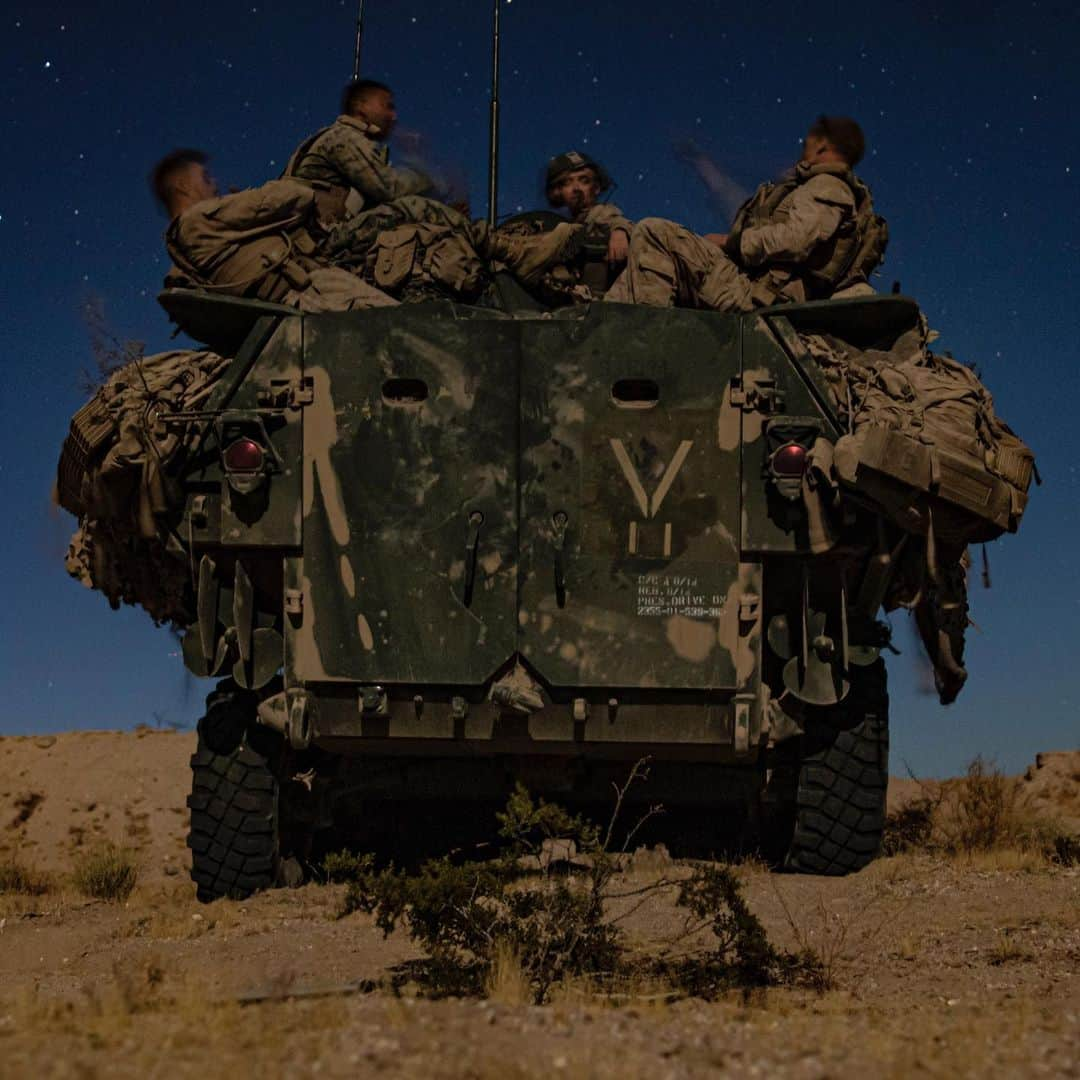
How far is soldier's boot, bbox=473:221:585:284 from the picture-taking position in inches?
342

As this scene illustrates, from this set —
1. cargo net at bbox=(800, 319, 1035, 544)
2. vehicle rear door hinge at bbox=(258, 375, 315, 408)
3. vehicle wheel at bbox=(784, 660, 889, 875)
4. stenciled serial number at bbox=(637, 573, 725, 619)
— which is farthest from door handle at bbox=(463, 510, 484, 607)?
vehicle wheel at bbox=(784, 660, 889, 875)

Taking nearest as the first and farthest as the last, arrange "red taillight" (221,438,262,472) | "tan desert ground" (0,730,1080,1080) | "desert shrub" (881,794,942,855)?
"tan desert ground" (0,730,1080,1080)
"red taillight" (221,438,262,472)
"desert shrub" (881,794,942,855)

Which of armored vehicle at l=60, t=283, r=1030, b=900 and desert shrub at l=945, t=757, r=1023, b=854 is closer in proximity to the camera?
armored vehicle at l=60, t=283, r=1030, b=900

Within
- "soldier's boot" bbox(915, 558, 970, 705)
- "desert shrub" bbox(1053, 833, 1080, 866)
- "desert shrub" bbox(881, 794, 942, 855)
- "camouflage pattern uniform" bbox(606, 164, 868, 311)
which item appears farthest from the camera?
"desert shrub" bbox(881, 794, 942, 855)

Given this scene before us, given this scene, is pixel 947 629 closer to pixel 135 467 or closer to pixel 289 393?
pixel 289 393

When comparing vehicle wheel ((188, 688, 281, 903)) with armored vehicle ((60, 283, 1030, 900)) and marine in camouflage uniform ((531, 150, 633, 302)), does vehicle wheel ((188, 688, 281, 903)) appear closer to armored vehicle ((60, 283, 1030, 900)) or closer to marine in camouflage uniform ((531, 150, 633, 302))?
armored vehicle ((60, 283, 1030, 900))

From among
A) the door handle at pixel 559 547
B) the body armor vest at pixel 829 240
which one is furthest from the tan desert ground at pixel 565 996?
the body armor vest at pixel 829 240

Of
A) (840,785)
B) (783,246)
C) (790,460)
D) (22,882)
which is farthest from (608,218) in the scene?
(22,882)

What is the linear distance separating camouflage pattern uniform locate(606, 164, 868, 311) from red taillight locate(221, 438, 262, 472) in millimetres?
2032

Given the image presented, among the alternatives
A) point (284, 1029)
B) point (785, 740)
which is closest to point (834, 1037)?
point (284, 1029)

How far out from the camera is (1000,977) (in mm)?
5898

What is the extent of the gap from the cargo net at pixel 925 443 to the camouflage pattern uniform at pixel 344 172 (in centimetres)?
280

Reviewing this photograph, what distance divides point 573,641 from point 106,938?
2.55m

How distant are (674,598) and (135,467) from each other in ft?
8.72
